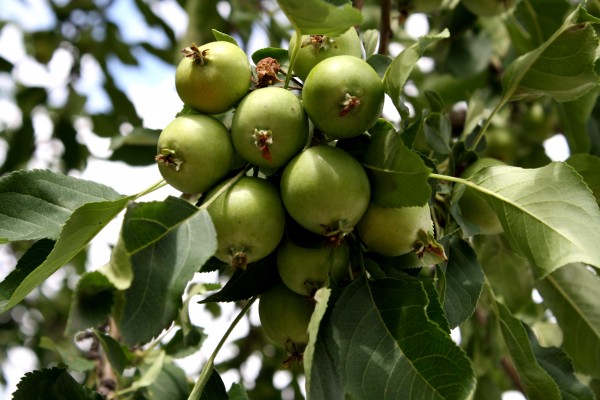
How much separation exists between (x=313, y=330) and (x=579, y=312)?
96 centimetres

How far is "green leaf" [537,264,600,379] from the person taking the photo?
1.62 metres

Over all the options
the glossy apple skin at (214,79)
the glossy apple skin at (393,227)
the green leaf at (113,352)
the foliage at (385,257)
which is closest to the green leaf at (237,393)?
the foliage at (385,257)

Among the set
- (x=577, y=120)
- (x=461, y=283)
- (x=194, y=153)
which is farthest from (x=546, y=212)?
(x=577, y=120)

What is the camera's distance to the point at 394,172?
104cm

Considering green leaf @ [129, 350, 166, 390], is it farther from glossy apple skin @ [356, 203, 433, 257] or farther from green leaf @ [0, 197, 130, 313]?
glossy apple skin @ [356, 203, 433, 257]

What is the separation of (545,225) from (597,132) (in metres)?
1.08

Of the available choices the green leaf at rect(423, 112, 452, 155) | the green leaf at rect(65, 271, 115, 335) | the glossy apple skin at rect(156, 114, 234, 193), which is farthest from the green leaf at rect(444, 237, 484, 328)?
the green leaf at rect(65, 271, 115, 335)

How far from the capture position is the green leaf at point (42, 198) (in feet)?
4.01

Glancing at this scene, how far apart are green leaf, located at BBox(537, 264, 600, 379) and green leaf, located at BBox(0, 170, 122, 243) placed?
106cm

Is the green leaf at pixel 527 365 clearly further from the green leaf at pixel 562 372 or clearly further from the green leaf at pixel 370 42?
the green leaf at pixel 370 42

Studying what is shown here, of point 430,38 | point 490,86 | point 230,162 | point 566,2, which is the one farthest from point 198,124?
point 490,86

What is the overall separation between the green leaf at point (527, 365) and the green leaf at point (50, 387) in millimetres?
797

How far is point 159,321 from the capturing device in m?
0.93

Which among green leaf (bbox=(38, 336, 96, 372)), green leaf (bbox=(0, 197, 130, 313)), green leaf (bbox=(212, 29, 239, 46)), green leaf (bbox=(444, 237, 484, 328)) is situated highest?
green leaf (bbox=(212, 29, 239, 46))
